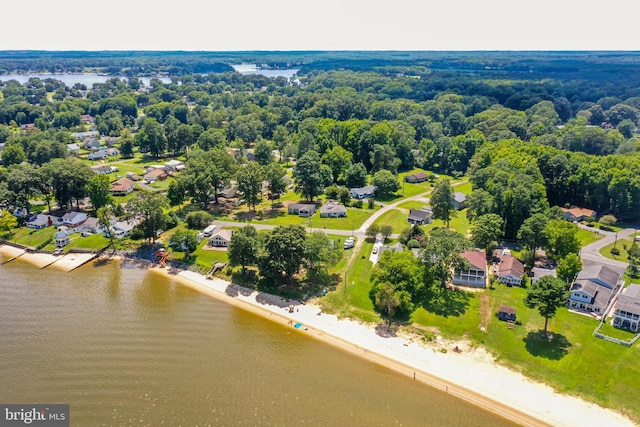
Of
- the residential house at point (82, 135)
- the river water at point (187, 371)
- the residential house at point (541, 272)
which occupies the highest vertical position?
the residential house at point (82, 135)

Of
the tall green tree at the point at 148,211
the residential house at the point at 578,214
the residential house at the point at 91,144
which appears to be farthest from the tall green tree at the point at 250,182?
the residential house at the point at 91,144

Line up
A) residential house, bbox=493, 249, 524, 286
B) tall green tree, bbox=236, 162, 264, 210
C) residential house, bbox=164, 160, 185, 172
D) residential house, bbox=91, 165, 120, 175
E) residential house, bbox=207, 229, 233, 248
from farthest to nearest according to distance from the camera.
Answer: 1. residential house, bbox=164, 160, 185, 172
2. residential house, bbox=91, 165, 120, 175
3. tall green tree, bbox=236, 162, 264, 210
4. residential house, bbox=207, 229, 233, 248
5. residential house, bbox=493, 249, 524, 286

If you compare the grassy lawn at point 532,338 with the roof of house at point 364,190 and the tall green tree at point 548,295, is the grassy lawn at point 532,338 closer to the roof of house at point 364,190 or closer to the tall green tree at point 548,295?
the tall green tree at point 548,295

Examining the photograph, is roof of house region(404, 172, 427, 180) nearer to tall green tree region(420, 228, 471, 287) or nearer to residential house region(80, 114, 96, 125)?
tall green tree region(420, 228, 471, 287)

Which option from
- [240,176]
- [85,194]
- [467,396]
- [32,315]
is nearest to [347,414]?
[467,396]

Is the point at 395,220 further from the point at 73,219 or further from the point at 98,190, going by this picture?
the point at 73,219

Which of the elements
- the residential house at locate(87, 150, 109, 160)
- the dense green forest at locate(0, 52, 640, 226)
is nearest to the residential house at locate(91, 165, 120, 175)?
the dense green forest at locate(0, 52, 640, 226)

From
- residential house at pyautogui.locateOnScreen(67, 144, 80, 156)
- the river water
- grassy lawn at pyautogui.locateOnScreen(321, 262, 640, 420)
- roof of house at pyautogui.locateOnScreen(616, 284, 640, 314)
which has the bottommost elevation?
the river water

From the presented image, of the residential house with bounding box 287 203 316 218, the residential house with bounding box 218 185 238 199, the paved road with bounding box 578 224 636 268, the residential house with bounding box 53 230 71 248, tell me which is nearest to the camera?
the paved road with bounding box 578 224 636 268
